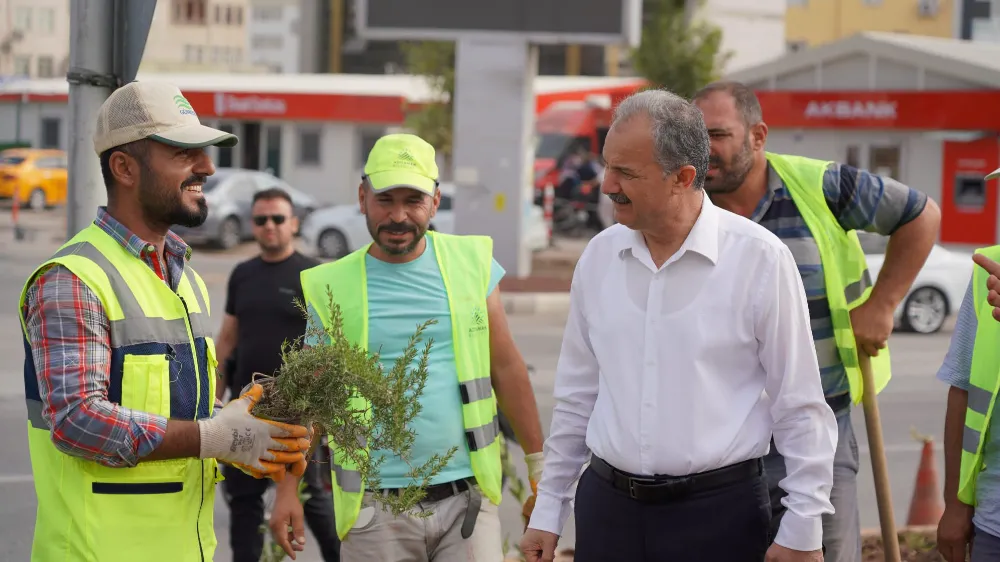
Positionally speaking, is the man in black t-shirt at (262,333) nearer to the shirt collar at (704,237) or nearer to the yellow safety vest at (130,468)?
the yellow safety vest at (130,468)

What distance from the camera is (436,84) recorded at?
96.1 ft

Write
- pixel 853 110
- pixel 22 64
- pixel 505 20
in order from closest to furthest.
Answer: pixel 505 20 → pixel 853 110 → pixel 22 64

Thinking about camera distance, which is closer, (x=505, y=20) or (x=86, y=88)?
(x=86, y=88)

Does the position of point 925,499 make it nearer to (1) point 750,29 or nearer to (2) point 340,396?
(2) point 340,396

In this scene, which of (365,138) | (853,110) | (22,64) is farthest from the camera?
(22,64)

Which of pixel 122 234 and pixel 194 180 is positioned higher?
pixel 194 180

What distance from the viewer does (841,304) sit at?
4.73 metres

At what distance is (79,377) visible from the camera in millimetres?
3211

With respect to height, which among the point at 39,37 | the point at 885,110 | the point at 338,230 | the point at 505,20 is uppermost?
the point at 39,37

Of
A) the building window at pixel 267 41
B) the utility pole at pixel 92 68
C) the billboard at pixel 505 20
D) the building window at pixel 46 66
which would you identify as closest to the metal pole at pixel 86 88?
the utility pole at pixel 92 68

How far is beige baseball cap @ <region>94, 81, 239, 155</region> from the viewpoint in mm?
3510

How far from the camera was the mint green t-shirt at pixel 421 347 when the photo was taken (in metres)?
4.49

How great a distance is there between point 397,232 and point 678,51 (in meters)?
26.8

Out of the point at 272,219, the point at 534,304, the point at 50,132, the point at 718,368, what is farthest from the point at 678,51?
the point at 50,132
